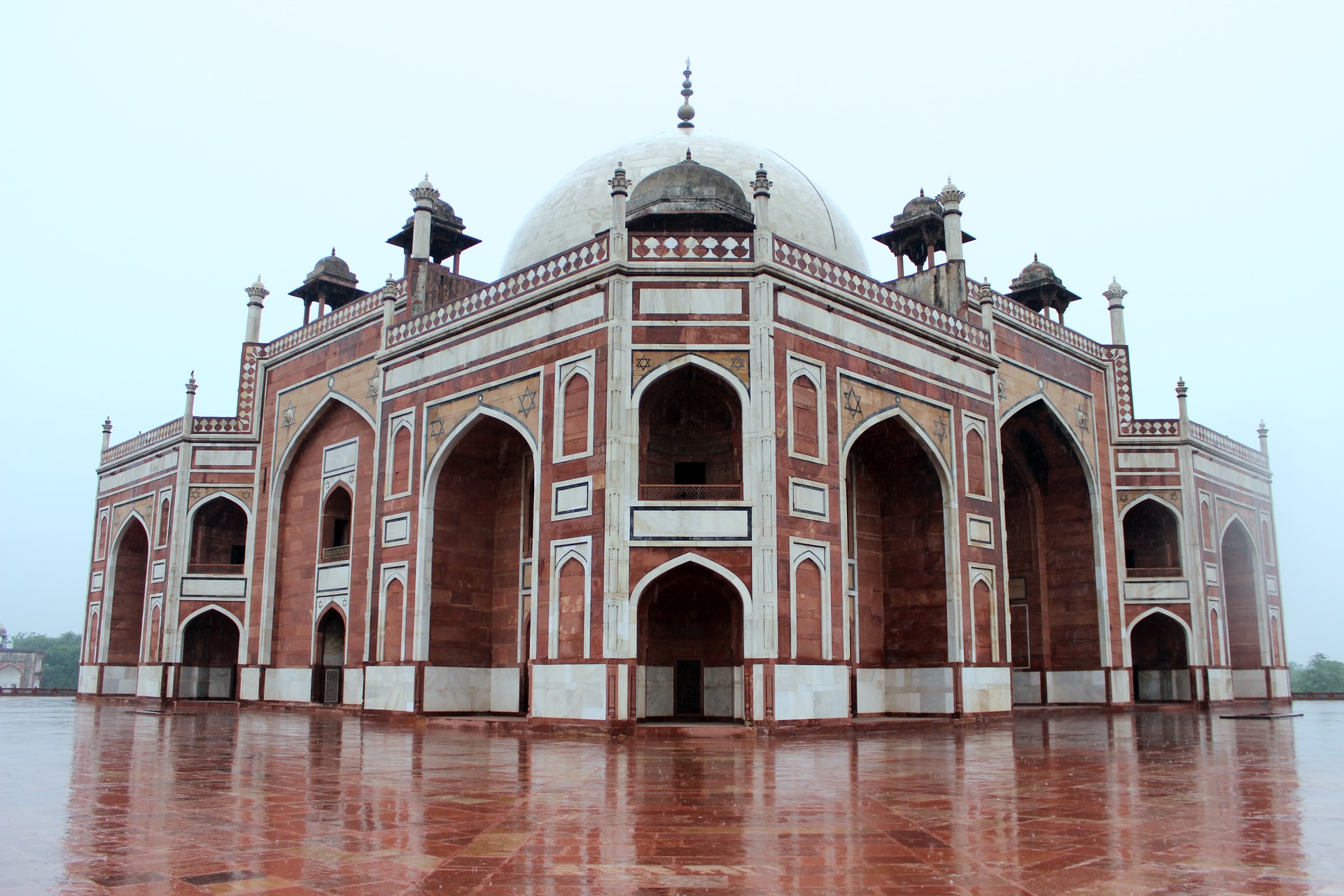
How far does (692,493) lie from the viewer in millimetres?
16641

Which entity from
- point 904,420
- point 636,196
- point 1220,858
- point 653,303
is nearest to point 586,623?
point 653,303

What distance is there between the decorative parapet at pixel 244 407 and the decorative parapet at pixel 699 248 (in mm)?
14242

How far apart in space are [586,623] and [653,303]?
16.0ft

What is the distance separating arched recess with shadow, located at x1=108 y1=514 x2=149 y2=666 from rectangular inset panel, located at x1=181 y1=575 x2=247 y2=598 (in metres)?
4.57

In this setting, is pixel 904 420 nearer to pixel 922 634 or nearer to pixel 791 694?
pixel 922 634

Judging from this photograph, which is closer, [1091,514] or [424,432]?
[424,432]

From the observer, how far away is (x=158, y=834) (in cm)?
573

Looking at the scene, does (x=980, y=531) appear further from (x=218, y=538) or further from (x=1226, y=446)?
(x=218, y=538)

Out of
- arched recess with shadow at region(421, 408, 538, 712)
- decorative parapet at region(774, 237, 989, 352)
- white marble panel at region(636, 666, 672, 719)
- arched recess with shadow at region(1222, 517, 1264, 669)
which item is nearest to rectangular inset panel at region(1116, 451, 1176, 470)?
arched recess with shadow at region(1222, 517, 1264, 669)

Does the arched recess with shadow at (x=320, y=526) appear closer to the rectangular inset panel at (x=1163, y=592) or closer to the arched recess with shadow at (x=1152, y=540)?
the rectangular inset panel at (x=1163, y=592)

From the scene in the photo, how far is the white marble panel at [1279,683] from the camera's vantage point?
28828 millimetres

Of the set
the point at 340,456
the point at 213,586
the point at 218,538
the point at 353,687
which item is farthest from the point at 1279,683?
the point at 218,538

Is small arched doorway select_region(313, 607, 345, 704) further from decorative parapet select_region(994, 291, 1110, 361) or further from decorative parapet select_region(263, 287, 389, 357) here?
decorative parapet select_region(994, 291, 1110, 361)

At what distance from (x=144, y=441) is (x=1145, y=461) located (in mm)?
26307
